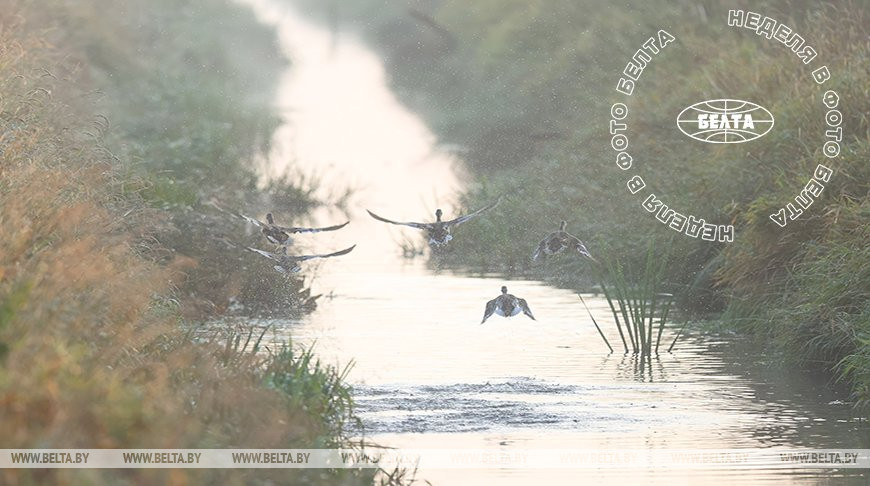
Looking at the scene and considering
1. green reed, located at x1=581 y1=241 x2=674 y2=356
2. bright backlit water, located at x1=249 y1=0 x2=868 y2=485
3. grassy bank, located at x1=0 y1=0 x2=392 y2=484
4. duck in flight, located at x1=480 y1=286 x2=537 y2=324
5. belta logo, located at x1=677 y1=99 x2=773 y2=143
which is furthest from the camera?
belta logo, located at x1=677 y1=99 x2=773 y2=143

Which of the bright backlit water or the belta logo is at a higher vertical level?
the belta logo

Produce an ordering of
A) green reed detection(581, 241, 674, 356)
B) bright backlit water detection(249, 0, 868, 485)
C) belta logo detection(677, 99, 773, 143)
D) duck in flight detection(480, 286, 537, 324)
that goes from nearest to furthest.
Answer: bright backlit water detection(249, 0, 868, 485), green reed detection(581, 241, 674, 356), duck in flight detection(480, 286, 537, 324), belta logo detection(677, 99, 773, 143)

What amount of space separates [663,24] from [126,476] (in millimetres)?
33311

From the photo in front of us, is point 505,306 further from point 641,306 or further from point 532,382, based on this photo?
Result: point 641,306

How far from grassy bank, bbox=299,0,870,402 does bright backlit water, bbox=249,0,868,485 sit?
28.9 inches

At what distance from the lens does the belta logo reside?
2159 cm

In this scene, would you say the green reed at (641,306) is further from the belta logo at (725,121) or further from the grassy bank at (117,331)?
the grassy bank at (117,331)

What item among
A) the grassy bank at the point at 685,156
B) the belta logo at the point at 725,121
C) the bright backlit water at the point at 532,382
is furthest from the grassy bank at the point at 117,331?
the belta logo at the point at 725,121

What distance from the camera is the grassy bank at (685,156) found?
16703 millimetres

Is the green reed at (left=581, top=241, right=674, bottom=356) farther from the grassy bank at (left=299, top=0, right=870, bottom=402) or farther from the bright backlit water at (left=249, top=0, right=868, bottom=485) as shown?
the grassy bank at (left=299, top=0, right=870, bottom=402)

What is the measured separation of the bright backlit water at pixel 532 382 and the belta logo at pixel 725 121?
9.52 feet

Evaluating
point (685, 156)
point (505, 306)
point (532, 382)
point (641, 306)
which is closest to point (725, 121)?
point (685, 156)

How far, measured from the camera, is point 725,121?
79.1 ft

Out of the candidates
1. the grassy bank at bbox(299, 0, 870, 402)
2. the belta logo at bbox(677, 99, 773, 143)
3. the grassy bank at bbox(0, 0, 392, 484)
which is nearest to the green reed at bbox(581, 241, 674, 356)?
the grassy bank at bbox(299, 0, 870, 402)
